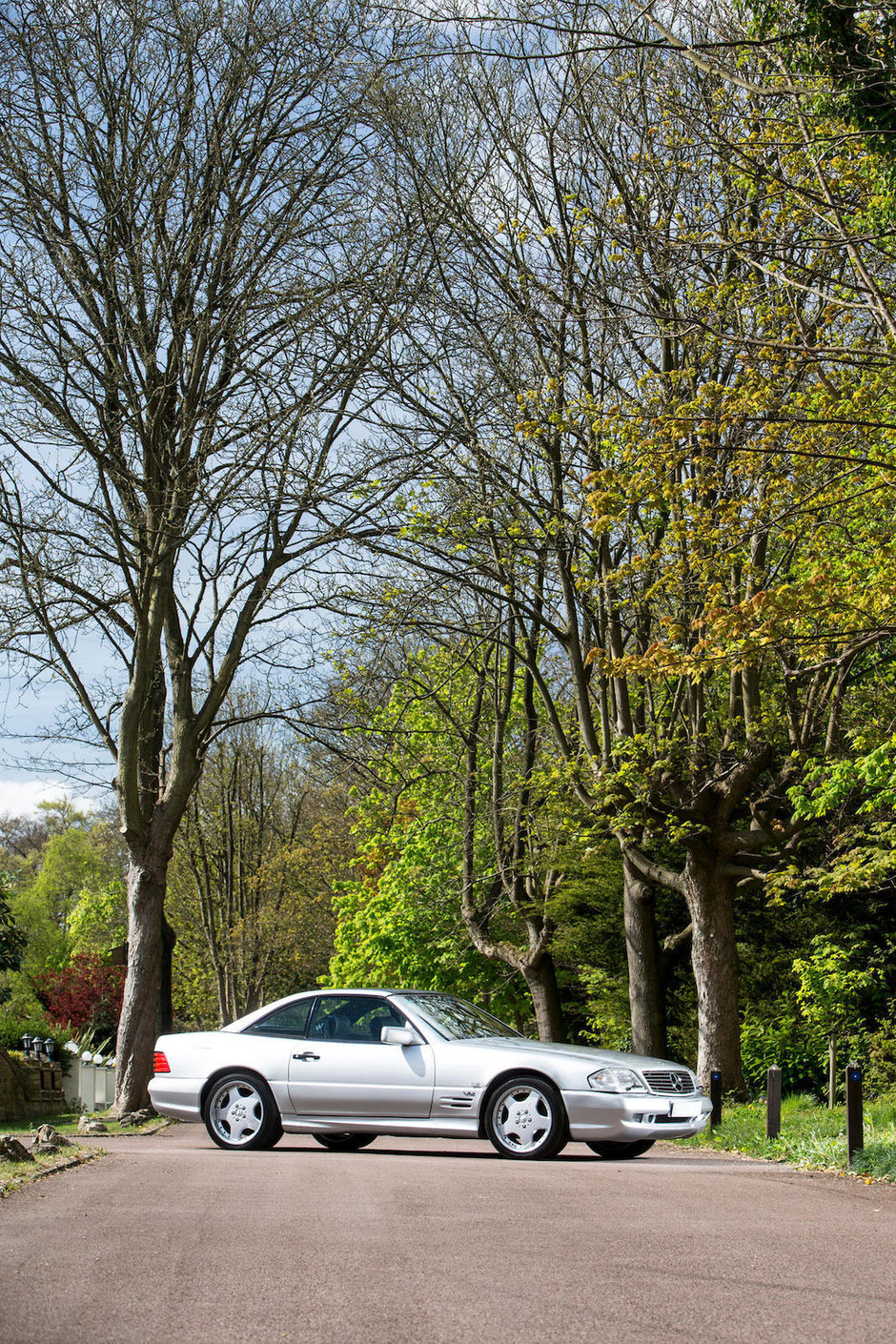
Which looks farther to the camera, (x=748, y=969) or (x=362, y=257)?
(x=748, y=969)

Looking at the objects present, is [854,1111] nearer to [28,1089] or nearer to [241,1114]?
[241,1114]

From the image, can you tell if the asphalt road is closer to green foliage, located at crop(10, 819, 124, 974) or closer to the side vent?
the side vent

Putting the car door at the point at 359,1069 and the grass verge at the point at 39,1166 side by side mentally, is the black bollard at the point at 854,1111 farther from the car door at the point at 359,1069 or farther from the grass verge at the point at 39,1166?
the grass verge at the point at 39,1166

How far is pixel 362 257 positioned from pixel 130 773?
8.05m

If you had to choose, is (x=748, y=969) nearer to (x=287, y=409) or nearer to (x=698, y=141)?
(x=287, y=409)

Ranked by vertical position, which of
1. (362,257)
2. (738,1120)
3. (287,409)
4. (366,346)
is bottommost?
(738,1120)

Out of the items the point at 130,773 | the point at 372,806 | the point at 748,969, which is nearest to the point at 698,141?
the point at 130,773

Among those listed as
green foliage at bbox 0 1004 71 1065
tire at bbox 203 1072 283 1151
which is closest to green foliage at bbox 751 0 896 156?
tire at bbox 203 1072 283 1151

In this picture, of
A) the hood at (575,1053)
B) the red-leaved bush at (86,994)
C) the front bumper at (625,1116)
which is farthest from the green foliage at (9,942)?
the red-leaved bush at (86,994)

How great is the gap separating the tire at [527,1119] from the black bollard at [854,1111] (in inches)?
91.8

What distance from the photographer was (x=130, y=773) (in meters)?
18.4

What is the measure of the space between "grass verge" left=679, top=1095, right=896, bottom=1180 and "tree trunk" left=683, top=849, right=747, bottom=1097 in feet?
2.15

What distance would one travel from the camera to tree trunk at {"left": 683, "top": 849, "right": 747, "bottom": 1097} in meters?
18.7

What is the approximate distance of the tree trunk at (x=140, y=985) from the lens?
60.0ft
